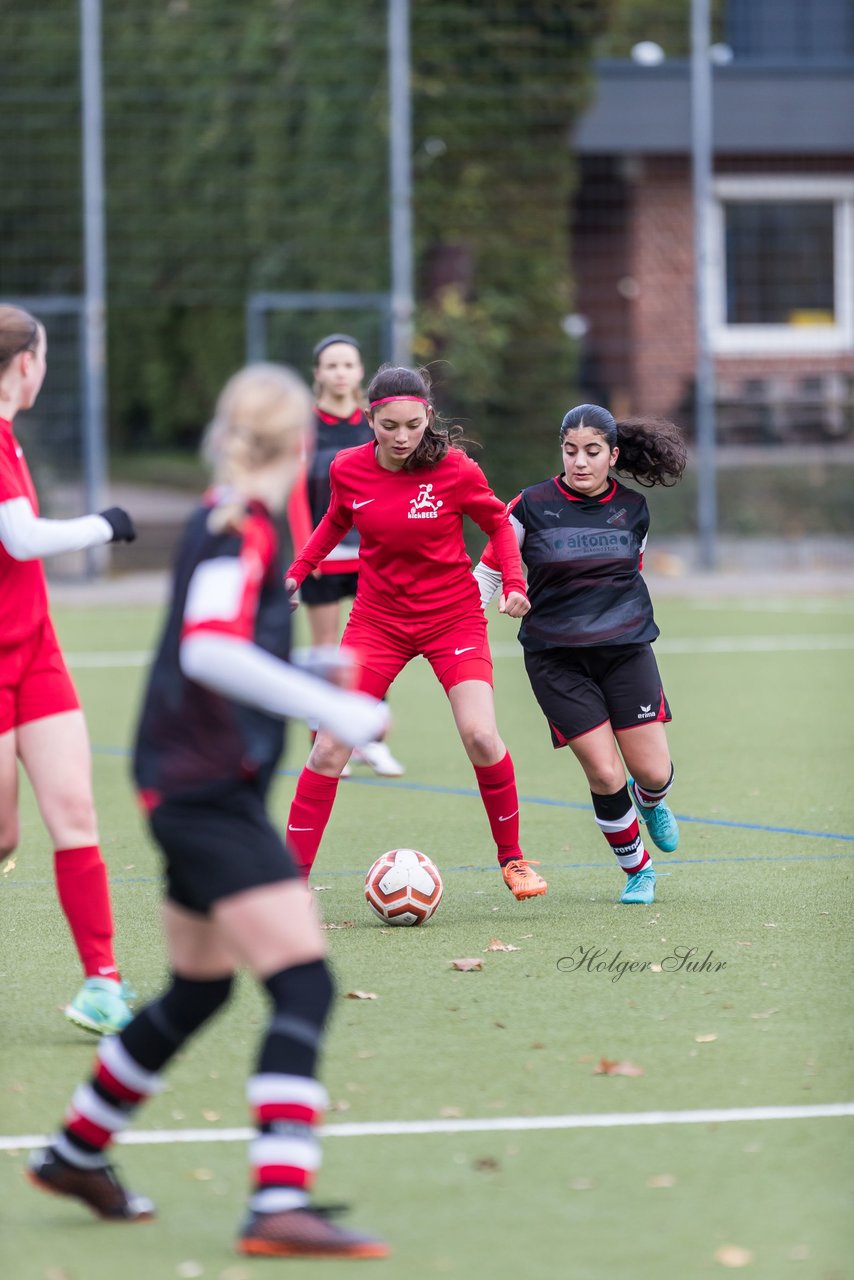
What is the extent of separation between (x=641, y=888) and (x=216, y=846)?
134 inches

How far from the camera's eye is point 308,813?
22.4ft

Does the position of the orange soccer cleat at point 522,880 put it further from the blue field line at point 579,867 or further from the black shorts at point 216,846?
the black shorts at point 216,846

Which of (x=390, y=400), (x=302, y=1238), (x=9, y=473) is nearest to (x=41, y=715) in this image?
(x=9, y=473)

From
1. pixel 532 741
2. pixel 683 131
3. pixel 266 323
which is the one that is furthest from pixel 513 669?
pixel 683 131

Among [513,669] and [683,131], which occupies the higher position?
[683,131]

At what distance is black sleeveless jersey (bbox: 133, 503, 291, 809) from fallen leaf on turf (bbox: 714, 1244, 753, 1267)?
124cm

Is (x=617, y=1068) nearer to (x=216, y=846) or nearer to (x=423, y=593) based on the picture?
(x=216, y=846)

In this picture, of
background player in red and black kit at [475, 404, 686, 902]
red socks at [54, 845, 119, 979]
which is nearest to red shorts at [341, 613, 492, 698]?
background player in red and black kit at [475, 404, 686, 902]

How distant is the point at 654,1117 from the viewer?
15.0 ft

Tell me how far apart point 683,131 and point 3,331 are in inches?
841

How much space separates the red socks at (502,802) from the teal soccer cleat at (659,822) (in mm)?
485

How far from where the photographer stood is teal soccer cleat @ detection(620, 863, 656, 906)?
6945 mm

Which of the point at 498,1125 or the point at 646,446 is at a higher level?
the point at 646,446

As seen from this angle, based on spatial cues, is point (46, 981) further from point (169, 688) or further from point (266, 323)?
point (266, 323)
